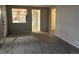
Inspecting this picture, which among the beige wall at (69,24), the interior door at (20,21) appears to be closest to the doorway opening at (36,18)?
the interior door at (20,21)

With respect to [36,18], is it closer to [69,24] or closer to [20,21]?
[20,21]

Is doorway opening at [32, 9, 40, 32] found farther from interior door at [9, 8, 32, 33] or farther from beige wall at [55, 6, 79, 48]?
beige wall at [55, 6, 79, 48]

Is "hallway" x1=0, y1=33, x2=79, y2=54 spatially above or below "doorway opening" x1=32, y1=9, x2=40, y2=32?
below

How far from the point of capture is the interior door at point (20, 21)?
8711 millimetres

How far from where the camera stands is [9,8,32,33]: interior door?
8711 mm

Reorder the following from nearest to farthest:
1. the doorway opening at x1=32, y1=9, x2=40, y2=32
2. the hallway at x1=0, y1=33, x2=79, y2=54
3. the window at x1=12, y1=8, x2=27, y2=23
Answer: the hallway at x1=0, y1=33, x2=79, y2=54, the window at x1=12, y1=8, x2=27, y2=23, the doorway opening at x1=32, y1=9, x2=40, y2=32

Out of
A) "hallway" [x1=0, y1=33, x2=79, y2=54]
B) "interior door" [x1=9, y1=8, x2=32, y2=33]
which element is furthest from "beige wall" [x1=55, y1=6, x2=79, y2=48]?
"interior door" [x1=9, y1=8, x2=32, y2=33]

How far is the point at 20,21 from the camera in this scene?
893 centimetres

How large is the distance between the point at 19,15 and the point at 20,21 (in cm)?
43

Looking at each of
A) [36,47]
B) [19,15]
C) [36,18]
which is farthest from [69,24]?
[36,18]

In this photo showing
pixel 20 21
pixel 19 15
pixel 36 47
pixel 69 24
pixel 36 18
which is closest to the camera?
pixel 36 47

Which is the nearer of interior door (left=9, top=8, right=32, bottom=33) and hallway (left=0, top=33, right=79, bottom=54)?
hallway (left=0, top=33, right=79, bottom=54)
